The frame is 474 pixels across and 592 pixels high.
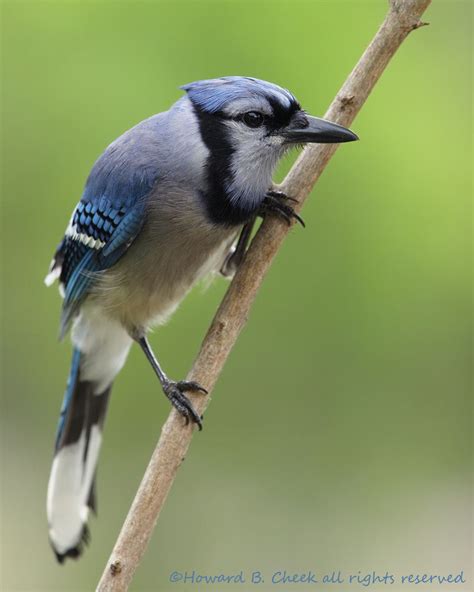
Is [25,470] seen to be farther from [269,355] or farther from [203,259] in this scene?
[203,259]

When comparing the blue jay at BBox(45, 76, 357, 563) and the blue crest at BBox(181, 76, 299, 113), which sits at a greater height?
the blue crest at BBox(181, 76, 299, 113)

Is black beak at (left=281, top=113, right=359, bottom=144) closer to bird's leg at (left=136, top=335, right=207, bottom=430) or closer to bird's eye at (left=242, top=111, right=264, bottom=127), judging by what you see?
bird's eye at (left=242, top=111, right=264, bottom=127)

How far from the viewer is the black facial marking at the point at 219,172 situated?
2.96 metres

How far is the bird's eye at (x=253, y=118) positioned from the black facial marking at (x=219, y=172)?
2.5 inches

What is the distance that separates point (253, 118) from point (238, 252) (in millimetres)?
484

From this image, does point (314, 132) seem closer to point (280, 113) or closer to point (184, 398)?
point (280, 113)

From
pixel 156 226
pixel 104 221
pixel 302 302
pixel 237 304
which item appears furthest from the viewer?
pixel 302 302

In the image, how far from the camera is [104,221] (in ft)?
10.6

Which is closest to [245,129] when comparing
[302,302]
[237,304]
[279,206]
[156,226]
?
[279,206]

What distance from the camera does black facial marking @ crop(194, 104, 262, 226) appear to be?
9.73 feet

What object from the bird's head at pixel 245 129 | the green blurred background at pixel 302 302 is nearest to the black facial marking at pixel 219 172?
the bird's head at pixel 245 129

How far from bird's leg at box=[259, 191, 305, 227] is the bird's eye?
0.21 meters

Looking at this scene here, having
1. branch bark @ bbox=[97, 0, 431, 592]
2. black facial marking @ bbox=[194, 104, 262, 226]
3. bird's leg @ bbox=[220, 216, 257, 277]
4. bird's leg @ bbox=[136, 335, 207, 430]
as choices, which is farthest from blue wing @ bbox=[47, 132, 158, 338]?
bird's leg @ bbox=[136, 335, 207, 430]

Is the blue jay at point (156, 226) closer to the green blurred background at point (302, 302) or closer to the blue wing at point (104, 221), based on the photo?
the blue wing at point (104, 221)
